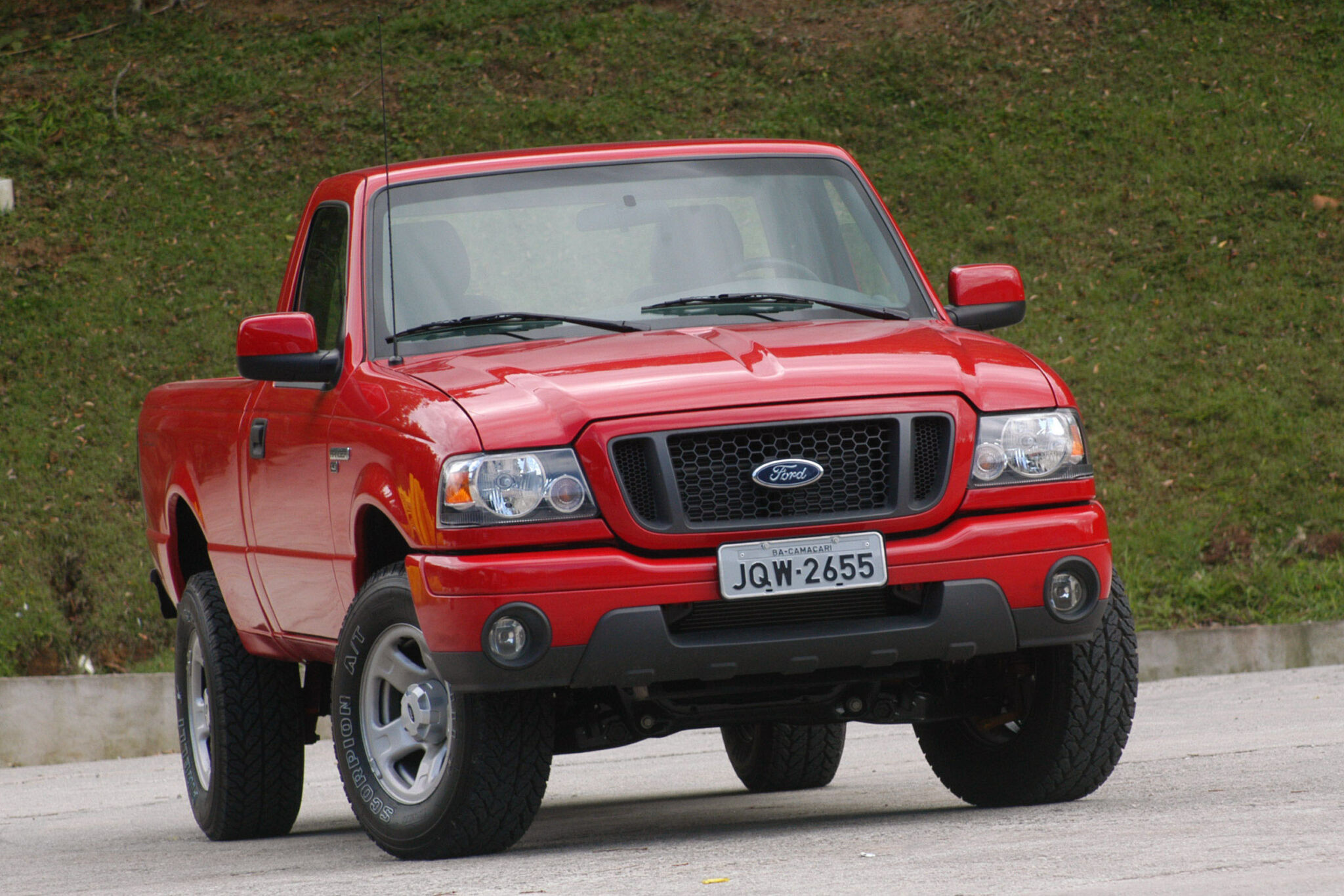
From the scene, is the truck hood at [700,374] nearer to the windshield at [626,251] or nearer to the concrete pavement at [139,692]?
the windshield at [626,251]

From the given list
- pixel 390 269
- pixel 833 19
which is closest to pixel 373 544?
pixel 390 269

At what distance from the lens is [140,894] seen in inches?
200

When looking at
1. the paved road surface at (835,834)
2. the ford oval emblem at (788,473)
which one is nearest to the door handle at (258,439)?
the paved road surface at (835,834)

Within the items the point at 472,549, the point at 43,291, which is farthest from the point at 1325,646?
the point at 43,291

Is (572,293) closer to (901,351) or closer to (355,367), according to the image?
(355,367)

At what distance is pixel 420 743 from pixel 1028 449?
1.81 meters

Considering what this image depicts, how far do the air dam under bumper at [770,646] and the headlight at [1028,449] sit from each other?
31 centimetres

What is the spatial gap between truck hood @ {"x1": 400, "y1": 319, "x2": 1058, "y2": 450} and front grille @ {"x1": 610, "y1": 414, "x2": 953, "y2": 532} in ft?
0.28

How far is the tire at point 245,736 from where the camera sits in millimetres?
6734

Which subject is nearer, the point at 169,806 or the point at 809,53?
the point at 169,806

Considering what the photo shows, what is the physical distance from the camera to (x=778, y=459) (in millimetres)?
4902

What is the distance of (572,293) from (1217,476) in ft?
32.2

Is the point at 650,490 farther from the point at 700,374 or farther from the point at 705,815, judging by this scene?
the point at 705,815

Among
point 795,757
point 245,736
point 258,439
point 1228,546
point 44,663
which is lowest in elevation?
point 44,663
